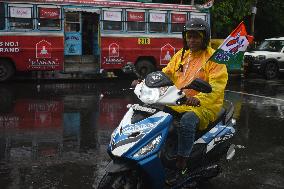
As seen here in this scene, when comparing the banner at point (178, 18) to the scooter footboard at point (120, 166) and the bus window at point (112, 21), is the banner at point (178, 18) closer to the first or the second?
the bus window at point (112, 21)

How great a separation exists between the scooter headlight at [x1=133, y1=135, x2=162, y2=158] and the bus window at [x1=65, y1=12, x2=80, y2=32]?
13.7 metres

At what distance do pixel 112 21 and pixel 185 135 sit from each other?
13775mm

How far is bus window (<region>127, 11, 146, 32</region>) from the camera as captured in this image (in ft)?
60.3

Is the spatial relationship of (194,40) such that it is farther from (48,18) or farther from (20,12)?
(48,18)

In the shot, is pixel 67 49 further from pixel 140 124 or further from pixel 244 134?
pixel 140 124

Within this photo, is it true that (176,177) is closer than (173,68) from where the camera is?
Yes

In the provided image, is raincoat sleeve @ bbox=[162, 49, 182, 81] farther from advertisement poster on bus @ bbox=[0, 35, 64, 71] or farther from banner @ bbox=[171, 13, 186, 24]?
banner @ bbox=[171, 13, 186, 24]

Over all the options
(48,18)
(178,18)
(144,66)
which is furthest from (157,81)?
(178,18)

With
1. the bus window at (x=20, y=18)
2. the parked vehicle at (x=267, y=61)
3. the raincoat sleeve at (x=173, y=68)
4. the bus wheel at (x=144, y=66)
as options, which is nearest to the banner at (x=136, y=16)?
the bus wheel at (x=144, y=66)

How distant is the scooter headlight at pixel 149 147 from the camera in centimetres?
436

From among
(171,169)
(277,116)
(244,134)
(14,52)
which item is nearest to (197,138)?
(171,169)

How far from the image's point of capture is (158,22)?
1902 centimetres

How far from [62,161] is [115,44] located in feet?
39.3

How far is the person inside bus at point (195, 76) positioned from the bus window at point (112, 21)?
1272 centimetres
